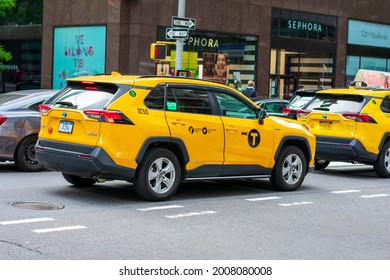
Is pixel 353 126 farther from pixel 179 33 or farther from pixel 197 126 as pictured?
pixel 179 33

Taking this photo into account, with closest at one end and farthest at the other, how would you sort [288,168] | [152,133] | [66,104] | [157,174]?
1. [152,133]
2. [157,174]
3. [66,104]
4. [288,168]

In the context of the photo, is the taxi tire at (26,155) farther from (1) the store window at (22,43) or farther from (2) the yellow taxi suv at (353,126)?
(1) the store window at (22,43)

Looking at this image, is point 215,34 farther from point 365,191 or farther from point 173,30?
point 365,191

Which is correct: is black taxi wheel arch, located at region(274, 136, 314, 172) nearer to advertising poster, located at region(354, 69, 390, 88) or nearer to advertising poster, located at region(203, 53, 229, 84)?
advertising poster, located at region(354, 69, 390, 88)

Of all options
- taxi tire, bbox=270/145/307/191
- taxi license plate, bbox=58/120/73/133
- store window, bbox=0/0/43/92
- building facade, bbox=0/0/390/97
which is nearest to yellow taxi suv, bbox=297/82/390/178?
taxi tire, bbox=270/145/307/191

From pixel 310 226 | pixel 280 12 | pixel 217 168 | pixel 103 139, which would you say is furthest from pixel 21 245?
pixel 280 12

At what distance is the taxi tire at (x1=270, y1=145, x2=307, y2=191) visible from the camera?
12.0 meters

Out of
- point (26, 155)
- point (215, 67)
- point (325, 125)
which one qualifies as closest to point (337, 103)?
point (325, 125)

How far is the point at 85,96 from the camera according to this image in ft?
34.1

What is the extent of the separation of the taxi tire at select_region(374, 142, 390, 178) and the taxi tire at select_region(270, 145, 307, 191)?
2.85 metres

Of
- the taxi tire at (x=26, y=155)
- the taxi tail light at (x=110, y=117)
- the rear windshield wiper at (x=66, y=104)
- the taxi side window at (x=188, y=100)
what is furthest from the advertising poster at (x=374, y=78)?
the taxi tail light at (x=110, y=117)

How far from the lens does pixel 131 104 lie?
32.8 ft

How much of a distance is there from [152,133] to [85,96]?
1123 millimetres

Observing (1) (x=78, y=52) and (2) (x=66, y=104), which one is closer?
(2) (x=66, y=104)
